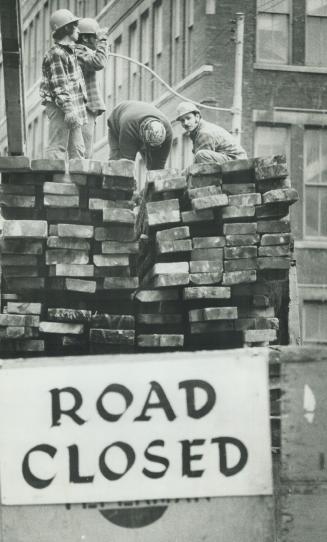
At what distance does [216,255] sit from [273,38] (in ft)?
78.1

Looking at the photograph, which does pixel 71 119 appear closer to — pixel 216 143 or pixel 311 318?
pixel 216 143

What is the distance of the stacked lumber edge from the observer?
6.86 m

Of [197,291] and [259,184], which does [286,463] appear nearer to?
[197,291]

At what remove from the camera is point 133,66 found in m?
34.3

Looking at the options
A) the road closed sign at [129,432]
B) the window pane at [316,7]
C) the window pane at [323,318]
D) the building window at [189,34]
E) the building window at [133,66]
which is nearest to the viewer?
the road closed sign at [129,432]

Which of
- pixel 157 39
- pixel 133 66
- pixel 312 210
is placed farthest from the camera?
pixel 133 66

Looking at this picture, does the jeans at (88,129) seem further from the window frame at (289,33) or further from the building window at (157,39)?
the building window at (157,39)

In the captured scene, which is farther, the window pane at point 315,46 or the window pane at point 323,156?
the window pane at point 315,46

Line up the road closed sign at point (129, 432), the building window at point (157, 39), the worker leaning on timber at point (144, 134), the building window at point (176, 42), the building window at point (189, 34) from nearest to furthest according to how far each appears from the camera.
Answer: the road closed sign at point (129, 432), the worker leaning on timber at point (144, 134), the building window at point (189, 34), the building window at point (176, 42), the building window at point (157, 39)

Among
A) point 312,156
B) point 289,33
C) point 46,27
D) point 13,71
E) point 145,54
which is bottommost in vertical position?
point 13,71

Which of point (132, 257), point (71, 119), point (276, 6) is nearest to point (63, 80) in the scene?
point (71, 119)

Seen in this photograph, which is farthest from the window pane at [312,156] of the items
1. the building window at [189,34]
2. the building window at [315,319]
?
the building window at [189,34]

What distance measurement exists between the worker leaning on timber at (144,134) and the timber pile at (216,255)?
2.66 meters

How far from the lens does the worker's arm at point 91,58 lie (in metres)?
9.98
